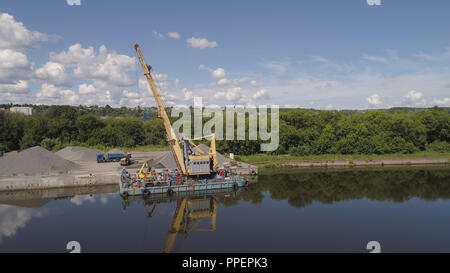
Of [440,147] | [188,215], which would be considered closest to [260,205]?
[188,215]

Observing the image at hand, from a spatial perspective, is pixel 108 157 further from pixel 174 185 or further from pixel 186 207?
pixel 186 207

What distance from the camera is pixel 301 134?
175ft

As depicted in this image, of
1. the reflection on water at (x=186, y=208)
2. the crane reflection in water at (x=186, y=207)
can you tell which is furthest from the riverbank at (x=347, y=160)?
the reflection on water at (x=186, y=208)

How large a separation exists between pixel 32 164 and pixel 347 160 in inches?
1658

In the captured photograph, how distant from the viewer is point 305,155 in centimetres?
4878

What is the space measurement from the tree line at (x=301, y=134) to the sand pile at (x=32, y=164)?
20684 mm

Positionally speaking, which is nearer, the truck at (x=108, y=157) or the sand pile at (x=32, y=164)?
the sand pile at (x=32, y=164)

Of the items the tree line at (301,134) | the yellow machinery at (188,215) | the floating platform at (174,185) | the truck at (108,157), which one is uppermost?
the tree line at (301,134)

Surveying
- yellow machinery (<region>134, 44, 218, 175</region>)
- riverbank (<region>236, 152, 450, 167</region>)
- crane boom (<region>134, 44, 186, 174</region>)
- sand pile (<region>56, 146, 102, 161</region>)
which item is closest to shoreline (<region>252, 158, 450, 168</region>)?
riverbank (<region>236, 152, 450, 167</region>)

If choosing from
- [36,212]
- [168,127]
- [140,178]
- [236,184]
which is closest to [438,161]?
[236,184]

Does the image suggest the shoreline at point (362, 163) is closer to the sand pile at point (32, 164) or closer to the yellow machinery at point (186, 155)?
the yellow machinery at point (186, 155)

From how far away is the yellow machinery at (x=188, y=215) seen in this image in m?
19.3

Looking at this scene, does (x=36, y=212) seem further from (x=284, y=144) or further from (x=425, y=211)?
(x=284, y=144)

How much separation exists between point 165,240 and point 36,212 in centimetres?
1178
